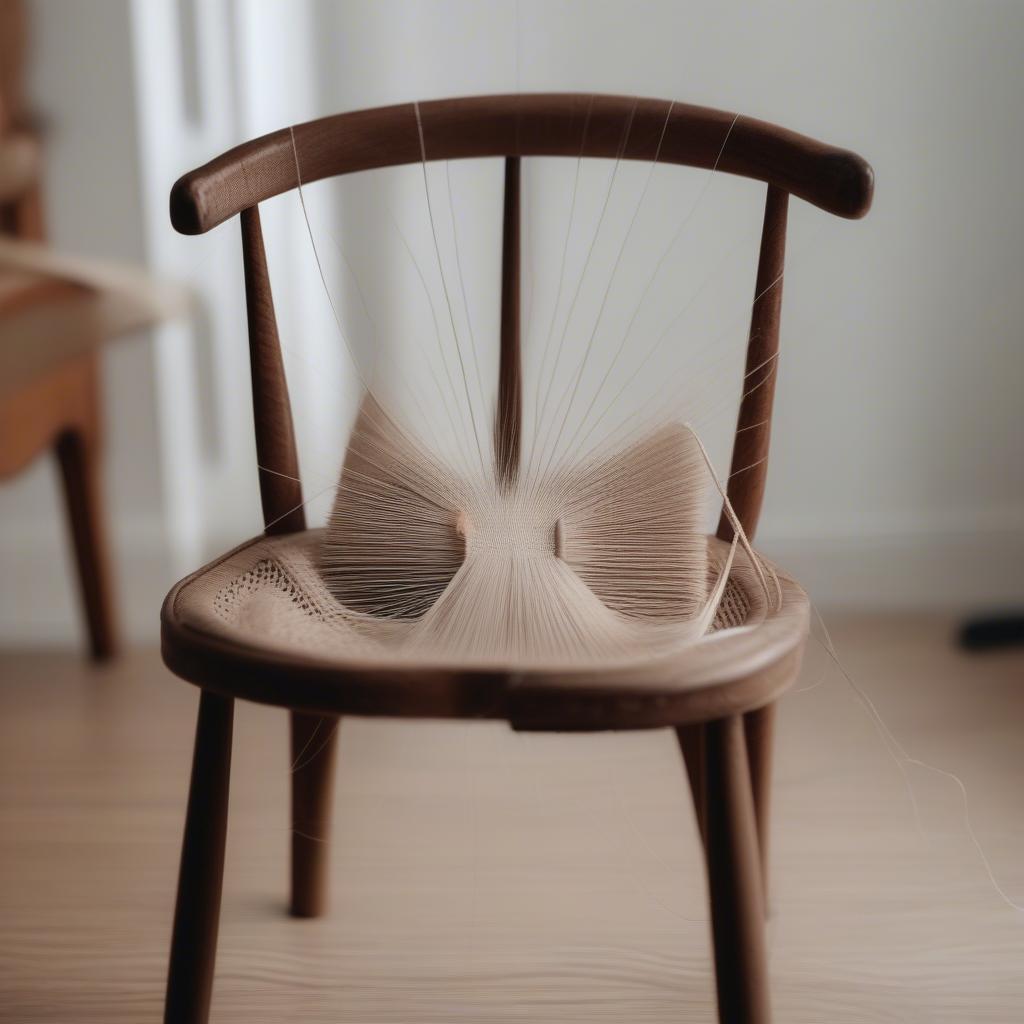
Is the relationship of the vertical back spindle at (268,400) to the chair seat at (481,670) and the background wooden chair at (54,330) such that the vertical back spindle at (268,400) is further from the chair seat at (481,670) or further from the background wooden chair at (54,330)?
the background wooden chair at (54,330)

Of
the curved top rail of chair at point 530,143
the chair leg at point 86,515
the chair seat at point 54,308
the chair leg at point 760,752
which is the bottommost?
the chair leg at point 86,515

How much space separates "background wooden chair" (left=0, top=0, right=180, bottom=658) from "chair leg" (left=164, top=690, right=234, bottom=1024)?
0.76 metres

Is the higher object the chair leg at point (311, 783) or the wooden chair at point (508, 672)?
the wooden chair at point (508, 672)

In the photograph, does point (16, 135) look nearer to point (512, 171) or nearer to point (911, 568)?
point (512, 171)

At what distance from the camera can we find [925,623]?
5.63 feet

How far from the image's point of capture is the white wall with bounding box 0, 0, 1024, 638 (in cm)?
156

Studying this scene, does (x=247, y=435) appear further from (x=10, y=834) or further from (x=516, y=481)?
(x=516, y=481)

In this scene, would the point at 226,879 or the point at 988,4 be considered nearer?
the point at 226,879

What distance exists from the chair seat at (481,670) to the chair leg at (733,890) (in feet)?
0.14

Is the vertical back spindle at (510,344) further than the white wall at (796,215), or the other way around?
the white wall at (796,215)

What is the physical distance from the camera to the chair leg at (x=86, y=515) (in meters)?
1.57

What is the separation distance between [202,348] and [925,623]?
3.62 ft

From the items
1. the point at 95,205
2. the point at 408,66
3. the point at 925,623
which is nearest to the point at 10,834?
the point at 95,205

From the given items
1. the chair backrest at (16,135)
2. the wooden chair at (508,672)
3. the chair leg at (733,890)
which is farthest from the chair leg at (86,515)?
the chair leg at (733,890)
